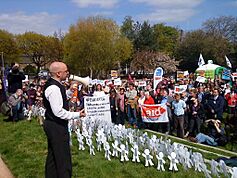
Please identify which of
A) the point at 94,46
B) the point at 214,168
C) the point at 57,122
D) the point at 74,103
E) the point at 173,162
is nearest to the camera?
the point at 57,122

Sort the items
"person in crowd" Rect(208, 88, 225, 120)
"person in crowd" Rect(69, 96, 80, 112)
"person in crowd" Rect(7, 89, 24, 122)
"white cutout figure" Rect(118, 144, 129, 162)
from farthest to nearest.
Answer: "person in crowd" Rect(7, 89, 24, 122), "person in crowd" Rect(69, 96, 80, 112), "person in crowd" Rect(208, 88, 225, 120), "white cutout figure" Rect(118, 144, 129, 162)

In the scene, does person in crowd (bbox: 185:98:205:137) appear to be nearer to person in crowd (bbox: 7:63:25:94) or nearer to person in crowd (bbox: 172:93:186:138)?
person in crowd (bbox: 172:93:186:138)

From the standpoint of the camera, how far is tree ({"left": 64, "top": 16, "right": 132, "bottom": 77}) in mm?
64875

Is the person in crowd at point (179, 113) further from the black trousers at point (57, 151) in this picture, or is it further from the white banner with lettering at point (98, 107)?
the black trousers at point (57, 151)

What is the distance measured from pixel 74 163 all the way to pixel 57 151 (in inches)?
140

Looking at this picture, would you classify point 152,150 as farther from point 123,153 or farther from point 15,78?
point 15,78

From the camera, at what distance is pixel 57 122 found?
19.6 ft

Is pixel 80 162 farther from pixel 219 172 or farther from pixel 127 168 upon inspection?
pixel 219 172

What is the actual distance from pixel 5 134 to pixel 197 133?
23.1ft

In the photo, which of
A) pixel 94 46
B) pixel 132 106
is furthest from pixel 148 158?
pixel 94 46

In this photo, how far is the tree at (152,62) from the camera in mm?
71312

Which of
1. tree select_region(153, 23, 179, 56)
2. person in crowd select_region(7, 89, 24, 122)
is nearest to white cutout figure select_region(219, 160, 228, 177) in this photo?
person in crowd select_region(7, 89, 24, 122)

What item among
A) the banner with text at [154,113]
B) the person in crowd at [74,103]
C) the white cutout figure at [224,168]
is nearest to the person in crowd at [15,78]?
the person in crowd at [74,103]

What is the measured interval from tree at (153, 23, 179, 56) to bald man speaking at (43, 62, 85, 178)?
81319 mm
